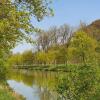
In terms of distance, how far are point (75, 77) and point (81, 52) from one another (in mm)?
49105

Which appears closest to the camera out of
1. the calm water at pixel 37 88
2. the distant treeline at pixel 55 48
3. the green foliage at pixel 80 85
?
the green foliage at pixel 80 85

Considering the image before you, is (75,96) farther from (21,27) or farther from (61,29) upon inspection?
(61,29)

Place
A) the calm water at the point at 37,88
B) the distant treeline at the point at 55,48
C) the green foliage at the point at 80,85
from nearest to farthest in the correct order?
1. the green foliage at the point at 80,85
2. the calm water at the point at 37,88
3. the distant treeline at the point at 55,48

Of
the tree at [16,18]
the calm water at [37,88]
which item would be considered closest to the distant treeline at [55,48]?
the calm water at [37,88]

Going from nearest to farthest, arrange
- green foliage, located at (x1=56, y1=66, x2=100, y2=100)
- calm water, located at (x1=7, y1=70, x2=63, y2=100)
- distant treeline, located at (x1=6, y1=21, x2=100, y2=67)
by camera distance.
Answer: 1. green foliage, located at (x1=56, y1=66, x2=100, y2=100)
2. calm water, located at (x1=7, y1=70, x2=63, y2=100)
3. distant treeline, located at (x1=6, y1=21, x2=100, y2=67)

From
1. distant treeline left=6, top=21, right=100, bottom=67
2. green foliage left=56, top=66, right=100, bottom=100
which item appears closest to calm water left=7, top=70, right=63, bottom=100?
green foliage left=56, top=66, right=100, bottom=100

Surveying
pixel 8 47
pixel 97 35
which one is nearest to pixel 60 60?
pixel 97 35

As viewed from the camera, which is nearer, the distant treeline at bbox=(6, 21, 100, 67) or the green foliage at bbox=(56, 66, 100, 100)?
the green foliage at bbox=(56, 66, 100, 100)

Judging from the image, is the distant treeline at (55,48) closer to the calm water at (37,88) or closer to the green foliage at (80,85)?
the calm water at (37,88)

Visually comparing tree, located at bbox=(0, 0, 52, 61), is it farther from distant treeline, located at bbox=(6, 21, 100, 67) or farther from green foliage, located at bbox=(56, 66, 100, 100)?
distant treeline, located at bbox=(6, 21, 100, 67)

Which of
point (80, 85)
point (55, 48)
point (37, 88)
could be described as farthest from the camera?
point (55, 48)

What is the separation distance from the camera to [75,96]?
16469mm

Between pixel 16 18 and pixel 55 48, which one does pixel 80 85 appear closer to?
pixel 16 18

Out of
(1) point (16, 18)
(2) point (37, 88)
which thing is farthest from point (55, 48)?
(1) point (16, 18)
